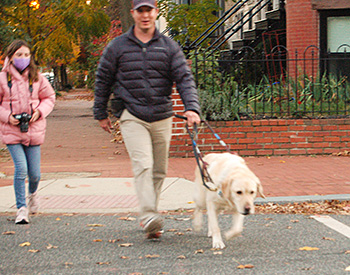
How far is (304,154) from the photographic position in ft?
33.8

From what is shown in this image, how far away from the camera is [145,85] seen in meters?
5.05

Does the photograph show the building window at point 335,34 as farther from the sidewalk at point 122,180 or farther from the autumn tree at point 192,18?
the sidewalk at point 122,180

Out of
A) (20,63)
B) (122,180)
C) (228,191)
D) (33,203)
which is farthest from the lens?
(122,180)

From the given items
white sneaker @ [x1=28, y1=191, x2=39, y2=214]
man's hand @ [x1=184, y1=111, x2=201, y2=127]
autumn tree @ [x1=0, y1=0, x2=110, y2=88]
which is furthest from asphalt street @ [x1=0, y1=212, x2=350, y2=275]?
autumn tree @ [x1=0, y1=0, x2=110, y2=88]

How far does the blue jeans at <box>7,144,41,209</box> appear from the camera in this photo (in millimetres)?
6056

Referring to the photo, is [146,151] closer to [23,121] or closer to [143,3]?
[143,3]

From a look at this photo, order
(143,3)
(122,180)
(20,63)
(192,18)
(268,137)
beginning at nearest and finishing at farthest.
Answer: (143,3), (20,63), (122,180), (268,137), (192,18)

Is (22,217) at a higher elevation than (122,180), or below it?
higher

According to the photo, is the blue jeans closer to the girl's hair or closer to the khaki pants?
the girl's hair

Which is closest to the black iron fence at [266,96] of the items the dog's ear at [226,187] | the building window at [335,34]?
the building window at [335,34]

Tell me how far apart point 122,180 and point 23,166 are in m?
2.36

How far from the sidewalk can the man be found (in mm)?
1737

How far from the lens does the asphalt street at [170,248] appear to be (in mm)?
4500

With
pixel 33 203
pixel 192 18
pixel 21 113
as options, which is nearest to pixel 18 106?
pixel 21 113
